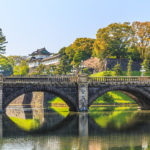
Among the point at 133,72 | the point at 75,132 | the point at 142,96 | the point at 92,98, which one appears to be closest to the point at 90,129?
the point at 75,132

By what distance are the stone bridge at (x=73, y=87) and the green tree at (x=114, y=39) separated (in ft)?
137

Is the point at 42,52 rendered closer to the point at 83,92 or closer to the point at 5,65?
the point at 5,65

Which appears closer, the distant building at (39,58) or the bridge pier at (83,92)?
the bridge pier at (83,92)

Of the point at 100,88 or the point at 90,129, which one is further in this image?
the point at 100,88

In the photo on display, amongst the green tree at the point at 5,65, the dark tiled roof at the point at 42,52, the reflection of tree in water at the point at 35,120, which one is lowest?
the reflection of tree in water at the point at 35,120

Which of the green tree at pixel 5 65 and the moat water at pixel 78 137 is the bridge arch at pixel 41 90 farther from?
the green tree at pixel 5 65

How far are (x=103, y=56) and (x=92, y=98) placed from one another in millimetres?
48827

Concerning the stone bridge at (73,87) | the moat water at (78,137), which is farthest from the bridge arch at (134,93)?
the moat water at (78,137)

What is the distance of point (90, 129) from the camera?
116 feet

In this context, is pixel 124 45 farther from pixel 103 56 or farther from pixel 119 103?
pixel 119 103

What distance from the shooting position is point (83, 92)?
179ft

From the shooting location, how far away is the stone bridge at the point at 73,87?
2018 inches

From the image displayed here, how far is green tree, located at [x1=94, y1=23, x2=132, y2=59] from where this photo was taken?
100 meters

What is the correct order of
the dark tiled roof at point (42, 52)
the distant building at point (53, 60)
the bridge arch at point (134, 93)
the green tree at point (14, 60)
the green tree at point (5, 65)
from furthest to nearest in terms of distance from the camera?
the green tree at point (14, 60) < the dark tiled roof at point (42, 52) < the green tree at point (5, 65) < the distant building at point (53, 60) < the bridge arch at point (134, 93)
